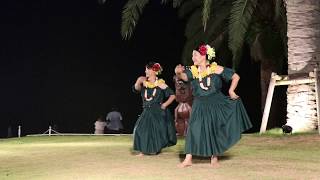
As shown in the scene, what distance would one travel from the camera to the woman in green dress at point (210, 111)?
30.1ft

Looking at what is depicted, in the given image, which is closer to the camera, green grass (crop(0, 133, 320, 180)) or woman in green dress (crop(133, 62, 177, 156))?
green grass (crop(0, 133, 320, 180))

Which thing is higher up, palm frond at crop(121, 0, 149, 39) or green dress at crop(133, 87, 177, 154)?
palm frond at crop(121, 0, 149, 39)

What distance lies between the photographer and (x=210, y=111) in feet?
30.6

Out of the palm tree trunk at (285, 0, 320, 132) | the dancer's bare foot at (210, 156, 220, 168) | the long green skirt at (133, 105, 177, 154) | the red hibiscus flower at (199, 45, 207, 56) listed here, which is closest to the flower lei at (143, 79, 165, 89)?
the long green skirt at (133, 105, 177, 154)

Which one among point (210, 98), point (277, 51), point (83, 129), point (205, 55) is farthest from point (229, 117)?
point (83, 129)

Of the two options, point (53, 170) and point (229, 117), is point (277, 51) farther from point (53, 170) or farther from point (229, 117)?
point (53, 170)

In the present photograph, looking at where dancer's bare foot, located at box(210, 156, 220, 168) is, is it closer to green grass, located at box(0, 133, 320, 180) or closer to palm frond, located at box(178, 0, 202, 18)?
green grass, located at box(0, 133, 320, 180)

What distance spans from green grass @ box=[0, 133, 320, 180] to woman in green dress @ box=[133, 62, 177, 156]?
31 centimetres

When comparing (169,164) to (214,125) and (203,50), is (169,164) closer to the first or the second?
(214,125)

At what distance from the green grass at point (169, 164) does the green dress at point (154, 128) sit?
296 mm

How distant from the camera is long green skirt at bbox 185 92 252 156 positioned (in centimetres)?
919

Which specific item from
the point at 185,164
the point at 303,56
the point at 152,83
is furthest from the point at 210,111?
the point at 303,56

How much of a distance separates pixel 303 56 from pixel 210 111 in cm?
651

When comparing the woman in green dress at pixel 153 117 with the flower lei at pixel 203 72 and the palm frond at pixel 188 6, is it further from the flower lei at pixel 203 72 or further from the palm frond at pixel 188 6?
the palm frond at pixel 188 6
